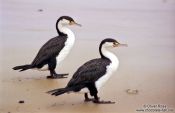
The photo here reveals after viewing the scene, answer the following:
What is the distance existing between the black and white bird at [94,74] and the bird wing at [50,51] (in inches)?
6.7

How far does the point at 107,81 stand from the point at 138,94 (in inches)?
5.6

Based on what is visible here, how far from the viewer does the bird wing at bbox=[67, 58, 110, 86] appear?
244 centimetres

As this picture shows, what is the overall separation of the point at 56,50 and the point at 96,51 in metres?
0.19

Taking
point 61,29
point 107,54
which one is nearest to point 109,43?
point 107,54

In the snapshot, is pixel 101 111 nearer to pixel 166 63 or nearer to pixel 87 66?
pixel 87 66

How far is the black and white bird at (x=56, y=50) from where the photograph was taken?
2.61m

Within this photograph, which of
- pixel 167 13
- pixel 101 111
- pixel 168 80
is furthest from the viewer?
pixel 167 13

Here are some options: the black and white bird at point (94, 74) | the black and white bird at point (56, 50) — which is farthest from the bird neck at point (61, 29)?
the black and white bird at point (94, 74)

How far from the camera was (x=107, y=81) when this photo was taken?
2574 mm

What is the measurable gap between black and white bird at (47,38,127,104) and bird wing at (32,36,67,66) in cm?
17

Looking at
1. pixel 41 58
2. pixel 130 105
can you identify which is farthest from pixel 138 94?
pixel 41 58

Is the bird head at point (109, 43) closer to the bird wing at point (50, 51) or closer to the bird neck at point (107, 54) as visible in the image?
the bird neck at point (107, 54)

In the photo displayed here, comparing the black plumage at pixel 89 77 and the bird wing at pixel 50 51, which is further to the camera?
the bird wing at pixel 50 51

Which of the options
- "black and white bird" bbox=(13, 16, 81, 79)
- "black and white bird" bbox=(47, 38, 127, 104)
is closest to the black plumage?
"black and white bird" bbox=(47, 38, 127, 104)
